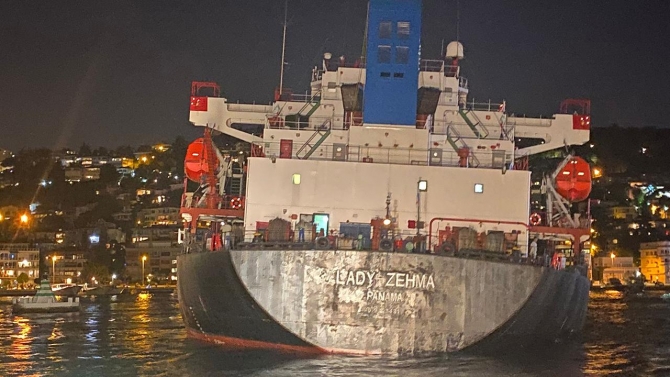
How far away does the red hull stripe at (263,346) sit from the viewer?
802 inches

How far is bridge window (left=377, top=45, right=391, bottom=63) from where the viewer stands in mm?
25234

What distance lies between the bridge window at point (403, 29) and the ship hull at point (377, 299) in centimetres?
756

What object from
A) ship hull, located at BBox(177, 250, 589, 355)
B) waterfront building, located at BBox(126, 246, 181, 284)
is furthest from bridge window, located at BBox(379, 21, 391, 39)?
waterfront building, located at BBox(126, 246, 181, 284)

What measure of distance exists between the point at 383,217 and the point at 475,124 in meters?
5.81

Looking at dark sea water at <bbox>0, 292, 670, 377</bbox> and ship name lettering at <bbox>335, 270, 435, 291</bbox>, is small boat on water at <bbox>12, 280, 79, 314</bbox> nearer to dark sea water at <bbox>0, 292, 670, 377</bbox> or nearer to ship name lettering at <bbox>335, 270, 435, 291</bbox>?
dark sea water at <bbox>0, 292, 670, 377</bbox>

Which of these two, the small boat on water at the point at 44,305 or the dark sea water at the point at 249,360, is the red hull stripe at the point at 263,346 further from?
the small boat on water at the point at 44,305

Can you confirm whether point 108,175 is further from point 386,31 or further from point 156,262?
point 386,31

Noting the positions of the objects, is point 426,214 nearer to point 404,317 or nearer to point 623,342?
point 404,317

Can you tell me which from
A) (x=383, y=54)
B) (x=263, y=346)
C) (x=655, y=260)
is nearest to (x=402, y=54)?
(x=383, y=54)

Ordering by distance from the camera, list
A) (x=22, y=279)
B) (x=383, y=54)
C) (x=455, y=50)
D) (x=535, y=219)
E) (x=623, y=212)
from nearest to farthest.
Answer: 1. (x=383, y=54)
2. (x=535, y=219)
3. (x=455, y=50)
4. (x=22, y=279)
5. (x=623, y=212)

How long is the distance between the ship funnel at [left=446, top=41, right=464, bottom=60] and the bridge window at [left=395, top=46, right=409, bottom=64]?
15.7 ft

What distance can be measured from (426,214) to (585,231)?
18.8 ft

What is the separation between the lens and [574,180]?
27.7 m

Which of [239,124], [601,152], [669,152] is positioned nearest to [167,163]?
[601,152]
